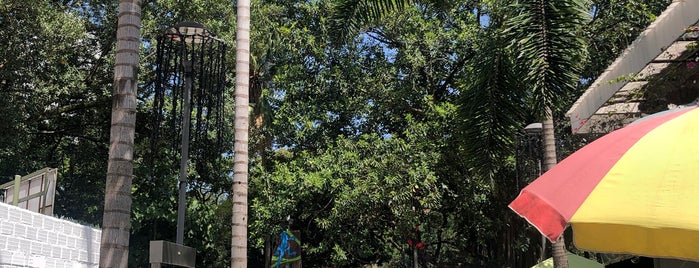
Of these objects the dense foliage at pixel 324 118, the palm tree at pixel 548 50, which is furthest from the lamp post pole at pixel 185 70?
the palm tree at pixel 548 50

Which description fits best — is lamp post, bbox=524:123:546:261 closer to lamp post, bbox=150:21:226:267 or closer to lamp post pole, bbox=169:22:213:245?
lamp post, bbox=150:21:226:267

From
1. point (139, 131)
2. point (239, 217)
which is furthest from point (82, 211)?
point (239, 217)

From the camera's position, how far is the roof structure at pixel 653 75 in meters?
8.16

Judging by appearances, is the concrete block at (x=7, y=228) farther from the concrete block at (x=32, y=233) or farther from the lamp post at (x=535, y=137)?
the lamp post at (x=535, y=137)

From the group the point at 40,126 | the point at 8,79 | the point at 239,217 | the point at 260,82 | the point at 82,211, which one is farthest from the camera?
the point at 82,211

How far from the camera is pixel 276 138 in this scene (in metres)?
20.1

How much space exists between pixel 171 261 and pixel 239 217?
2.53 m

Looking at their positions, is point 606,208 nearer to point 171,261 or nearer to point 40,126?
point 171,261

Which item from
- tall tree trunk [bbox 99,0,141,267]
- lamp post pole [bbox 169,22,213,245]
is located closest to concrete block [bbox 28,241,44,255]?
lamp post pole [bbox 169,22,213,245]

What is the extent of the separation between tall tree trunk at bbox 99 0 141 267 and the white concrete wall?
223 centimetres

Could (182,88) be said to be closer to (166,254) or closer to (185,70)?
(185,70)

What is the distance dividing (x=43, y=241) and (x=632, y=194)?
25.1 feet

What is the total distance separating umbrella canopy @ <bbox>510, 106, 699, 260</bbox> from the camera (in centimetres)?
304

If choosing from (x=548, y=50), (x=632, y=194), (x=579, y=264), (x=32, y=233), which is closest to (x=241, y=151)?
(x=32, y=233)
